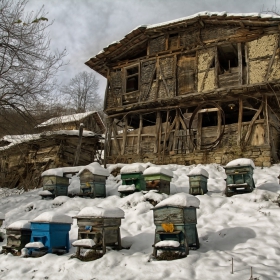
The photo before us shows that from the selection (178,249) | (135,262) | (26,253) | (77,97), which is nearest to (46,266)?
(26,253)

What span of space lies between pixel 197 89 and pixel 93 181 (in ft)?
28.1

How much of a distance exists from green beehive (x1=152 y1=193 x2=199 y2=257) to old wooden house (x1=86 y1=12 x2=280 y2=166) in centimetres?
916

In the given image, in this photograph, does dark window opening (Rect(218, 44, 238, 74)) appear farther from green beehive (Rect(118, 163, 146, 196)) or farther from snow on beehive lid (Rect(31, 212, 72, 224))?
snow on beehive lid (Rect(31, 212, 72, 224))

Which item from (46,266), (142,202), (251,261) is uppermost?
(142,202)

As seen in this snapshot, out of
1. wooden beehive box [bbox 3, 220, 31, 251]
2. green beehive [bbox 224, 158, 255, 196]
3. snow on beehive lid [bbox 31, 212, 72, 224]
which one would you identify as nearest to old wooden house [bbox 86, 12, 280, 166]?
green beehive [bbox 224, 158, 255, 196]

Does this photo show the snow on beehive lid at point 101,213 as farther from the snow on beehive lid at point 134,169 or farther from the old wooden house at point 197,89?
the old wooden house at point 197,89

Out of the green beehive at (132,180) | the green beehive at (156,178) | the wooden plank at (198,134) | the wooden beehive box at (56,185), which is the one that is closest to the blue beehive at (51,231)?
the green beehive at (156,178)

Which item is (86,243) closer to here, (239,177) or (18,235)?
(18,235)

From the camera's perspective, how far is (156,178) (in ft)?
35.5

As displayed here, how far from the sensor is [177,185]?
41.9ft

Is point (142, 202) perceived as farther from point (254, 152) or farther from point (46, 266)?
point (254, 152)

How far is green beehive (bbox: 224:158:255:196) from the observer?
10.4 m

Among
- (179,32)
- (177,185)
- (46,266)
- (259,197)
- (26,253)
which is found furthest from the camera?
(179,32)

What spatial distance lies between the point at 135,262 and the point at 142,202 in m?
3.99
